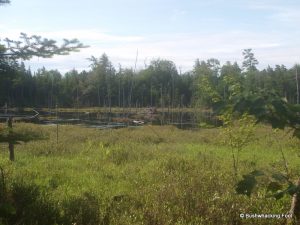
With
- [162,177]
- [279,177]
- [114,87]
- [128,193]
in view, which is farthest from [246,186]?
[114,87]

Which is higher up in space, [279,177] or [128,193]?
[279,177]

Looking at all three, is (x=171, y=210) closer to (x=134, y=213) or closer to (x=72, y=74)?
(x=134, y=213)

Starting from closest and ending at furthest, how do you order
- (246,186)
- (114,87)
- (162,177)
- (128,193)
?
1. (246,186)
2. (128,193)
3. (162,177)
4. (114,87)

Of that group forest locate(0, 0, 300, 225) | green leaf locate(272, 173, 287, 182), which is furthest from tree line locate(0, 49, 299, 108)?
green leaf locate(272, 173, 287, 182)

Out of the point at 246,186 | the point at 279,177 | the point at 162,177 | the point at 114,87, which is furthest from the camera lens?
the point at 114,87

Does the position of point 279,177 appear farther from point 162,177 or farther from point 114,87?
point 114,87

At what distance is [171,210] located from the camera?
6.44m

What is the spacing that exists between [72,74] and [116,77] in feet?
58.0

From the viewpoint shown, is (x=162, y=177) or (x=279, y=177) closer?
(x=279, y=177)

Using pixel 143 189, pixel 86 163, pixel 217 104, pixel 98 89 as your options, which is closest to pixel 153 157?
pixel 86 163

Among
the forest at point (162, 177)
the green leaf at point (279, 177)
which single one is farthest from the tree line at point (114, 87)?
the green leaf at point (279, 177)

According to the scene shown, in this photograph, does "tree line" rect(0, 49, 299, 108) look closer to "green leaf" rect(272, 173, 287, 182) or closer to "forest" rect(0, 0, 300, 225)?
"forest" rect(0, 0, 300, 225)

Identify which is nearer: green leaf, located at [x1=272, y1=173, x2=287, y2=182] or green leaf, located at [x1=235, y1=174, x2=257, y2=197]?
Answer: green leaf, located at [x1=235, y1=174, x2=257, y2=197]

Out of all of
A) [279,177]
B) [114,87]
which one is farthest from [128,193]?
[114,87]
